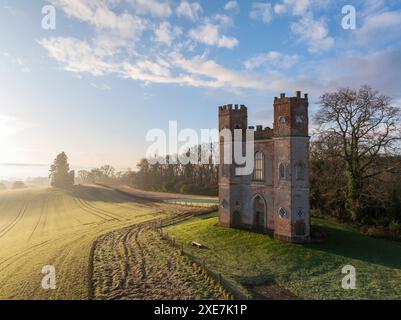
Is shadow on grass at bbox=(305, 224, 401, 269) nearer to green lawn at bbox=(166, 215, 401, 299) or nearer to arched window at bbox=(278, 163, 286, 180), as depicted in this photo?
green lawn at bbox=(166, 215, 401, 299)

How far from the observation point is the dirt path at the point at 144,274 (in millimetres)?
17828

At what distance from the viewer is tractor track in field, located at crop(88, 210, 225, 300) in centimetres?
1789

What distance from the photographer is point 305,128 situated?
92.5ft

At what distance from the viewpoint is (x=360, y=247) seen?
26.5m

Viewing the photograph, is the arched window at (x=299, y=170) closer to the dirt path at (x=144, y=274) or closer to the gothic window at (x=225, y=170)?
the gothic window at (x=225, y=170)

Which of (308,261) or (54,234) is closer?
(308,261)

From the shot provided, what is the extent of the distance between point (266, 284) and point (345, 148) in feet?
72.1

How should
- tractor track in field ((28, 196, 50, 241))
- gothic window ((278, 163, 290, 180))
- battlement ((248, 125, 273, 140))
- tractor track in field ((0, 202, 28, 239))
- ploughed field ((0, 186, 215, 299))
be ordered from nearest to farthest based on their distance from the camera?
1. ploughed field ((0, 186, 215, 299))
2. gothic window ((278, 163, 290, 180))
3. battlement ((248, 125, 273, 140))
4. tractor track in field ((28, 196, 50, 241))
5. tractor track in field ((0, 202, 28, 239))

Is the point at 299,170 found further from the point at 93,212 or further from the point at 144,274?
the point at 93,212
